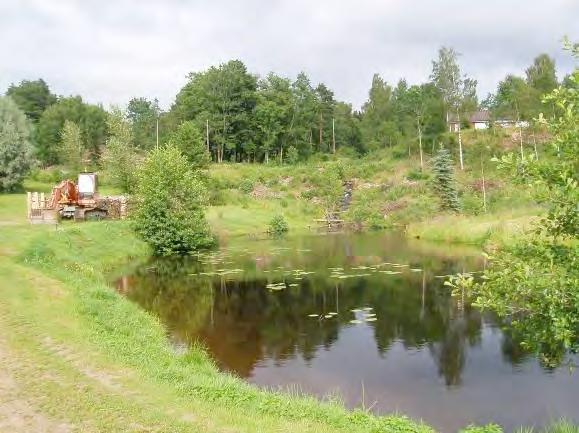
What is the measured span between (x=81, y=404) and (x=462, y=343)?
445 inches

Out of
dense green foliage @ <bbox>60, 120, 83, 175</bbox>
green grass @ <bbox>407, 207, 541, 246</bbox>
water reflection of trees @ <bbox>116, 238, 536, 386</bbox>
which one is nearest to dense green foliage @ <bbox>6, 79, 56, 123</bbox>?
dense green foliage @ <bbox>60, 120, 83, 175</bbox>

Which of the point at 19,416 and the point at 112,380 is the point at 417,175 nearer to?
the point at 112,380

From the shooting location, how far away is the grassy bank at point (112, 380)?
28.6 ft

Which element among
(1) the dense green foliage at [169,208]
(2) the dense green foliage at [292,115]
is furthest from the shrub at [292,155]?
(1) the dense green foliage at [169,208]

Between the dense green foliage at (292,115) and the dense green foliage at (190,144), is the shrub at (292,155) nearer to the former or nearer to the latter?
the dense green foliage at (292,115)

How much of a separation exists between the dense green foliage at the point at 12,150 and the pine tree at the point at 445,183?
126ft

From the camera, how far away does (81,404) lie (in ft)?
30.1

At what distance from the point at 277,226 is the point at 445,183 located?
18.2m

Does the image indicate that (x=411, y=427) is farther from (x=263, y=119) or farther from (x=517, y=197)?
(x=263, y=119)

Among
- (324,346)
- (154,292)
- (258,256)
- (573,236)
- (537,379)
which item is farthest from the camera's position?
(258,256)

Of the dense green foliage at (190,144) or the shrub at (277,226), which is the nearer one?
the shrub at (277,226)

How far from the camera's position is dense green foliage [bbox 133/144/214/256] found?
34.4 m

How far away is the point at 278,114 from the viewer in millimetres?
79438

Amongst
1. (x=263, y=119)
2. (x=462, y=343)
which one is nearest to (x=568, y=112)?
(x=462, y=343)
